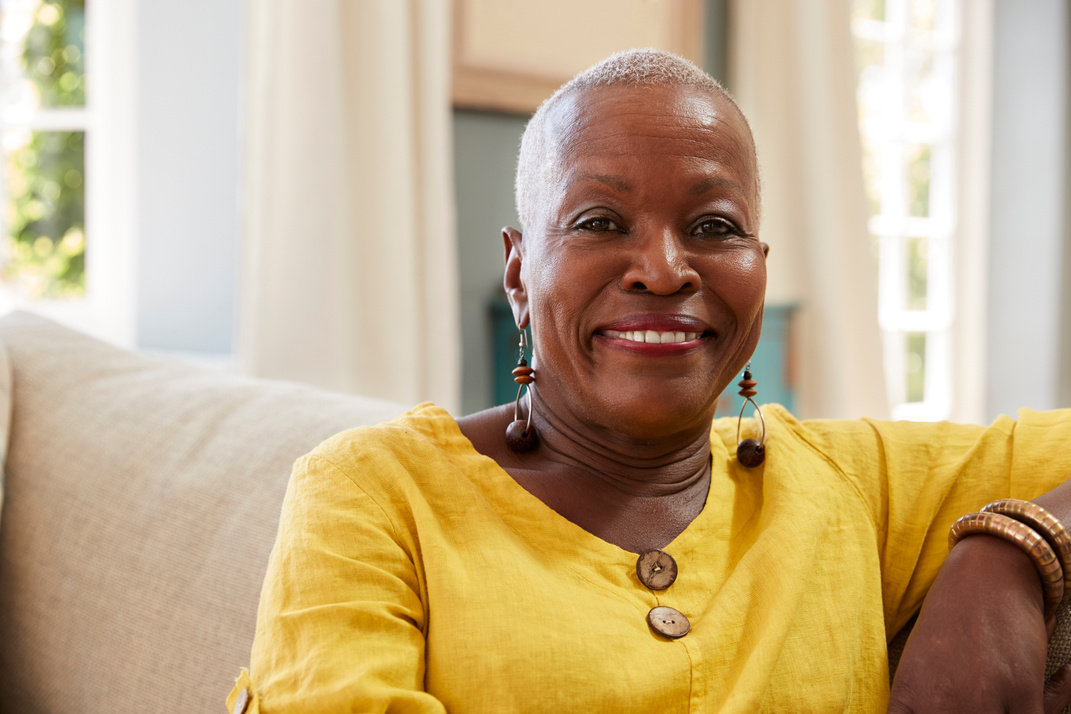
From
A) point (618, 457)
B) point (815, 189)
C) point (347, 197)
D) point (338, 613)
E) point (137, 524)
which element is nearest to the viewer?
point (338, 613)

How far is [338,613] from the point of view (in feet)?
2.49

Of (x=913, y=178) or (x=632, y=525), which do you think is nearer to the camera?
(x=632, y=525)

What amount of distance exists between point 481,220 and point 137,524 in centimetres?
176

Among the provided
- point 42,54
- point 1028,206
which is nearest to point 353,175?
point 42,54

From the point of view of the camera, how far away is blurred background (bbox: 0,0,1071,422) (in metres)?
2.22

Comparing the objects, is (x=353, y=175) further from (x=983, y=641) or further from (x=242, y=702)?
(x=983, y=641)

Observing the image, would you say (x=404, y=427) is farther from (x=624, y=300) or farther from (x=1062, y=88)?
(x=1062, y=88)

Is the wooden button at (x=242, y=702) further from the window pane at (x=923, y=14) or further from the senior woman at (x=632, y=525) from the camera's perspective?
the window pane at (x=923, y=14)

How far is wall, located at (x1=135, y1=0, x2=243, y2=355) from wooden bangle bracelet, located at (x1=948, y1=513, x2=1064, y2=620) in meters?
2.09

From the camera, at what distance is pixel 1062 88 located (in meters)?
4.55

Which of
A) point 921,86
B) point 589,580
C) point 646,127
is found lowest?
point 589,580

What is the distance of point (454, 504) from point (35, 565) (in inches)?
32.2

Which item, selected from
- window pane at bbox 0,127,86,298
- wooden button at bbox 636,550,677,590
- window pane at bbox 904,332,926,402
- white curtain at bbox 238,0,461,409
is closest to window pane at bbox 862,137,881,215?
window pane at bbox 904,332,926,402

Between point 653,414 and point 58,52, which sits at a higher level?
point 58,52
